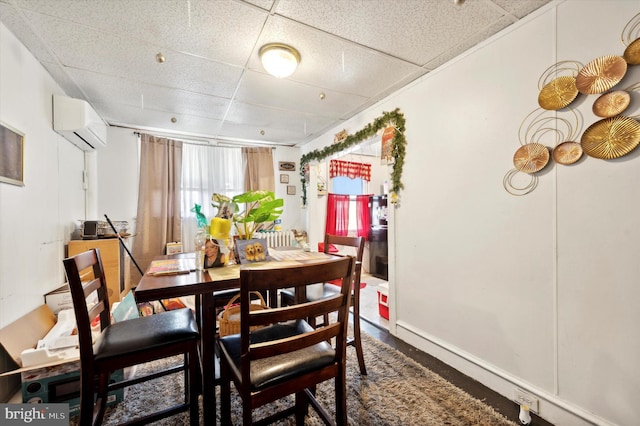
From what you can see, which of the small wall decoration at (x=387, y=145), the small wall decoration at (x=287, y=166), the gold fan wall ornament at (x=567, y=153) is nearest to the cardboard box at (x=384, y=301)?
the small wall decoration at (x=387, y=145)

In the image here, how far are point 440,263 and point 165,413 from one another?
2078mm

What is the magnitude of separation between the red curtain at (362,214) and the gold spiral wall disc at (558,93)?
3.69m

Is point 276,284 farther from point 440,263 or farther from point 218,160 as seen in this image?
point 218,160

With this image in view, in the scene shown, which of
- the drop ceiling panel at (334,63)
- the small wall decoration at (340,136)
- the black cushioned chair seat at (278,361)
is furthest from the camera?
the small wall decoration at (340,136)

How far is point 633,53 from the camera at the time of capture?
1192 mm

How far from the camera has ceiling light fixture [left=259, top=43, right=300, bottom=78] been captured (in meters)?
1.87

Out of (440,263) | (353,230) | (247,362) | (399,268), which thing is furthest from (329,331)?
(353,230)

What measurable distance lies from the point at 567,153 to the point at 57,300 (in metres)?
3.76

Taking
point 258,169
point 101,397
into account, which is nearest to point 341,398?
point 101,397

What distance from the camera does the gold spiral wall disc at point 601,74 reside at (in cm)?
123

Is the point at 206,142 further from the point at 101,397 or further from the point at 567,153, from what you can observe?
the point at 567,153

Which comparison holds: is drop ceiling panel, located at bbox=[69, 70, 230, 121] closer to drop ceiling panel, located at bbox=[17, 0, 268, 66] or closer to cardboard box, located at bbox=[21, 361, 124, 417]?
drop ceiling panel, located at bbox=[17, 0, 268, 66]

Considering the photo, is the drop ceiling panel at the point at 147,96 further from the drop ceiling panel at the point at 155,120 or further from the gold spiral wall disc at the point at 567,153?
the gold spiral wall disc at the point at 567,153

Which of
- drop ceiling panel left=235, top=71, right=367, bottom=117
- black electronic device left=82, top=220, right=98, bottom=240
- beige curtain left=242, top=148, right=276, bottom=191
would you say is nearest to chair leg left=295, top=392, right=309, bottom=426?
drop ceiling panel left=235, top=71, right=367, bottom=117
